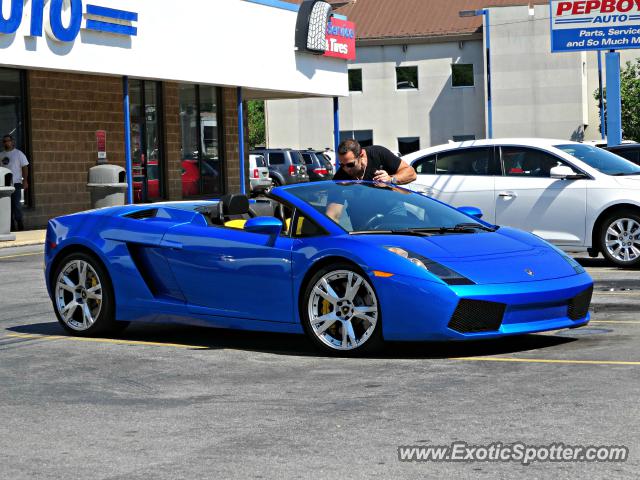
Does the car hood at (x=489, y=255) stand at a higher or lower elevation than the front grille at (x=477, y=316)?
higher

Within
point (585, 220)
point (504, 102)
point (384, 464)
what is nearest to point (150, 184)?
point (585, 220)

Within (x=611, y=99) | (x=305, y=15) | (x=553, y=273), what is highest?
(x=305, y=15)

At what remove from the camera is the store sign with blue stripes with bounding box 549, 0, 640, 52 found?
3825 centimetres

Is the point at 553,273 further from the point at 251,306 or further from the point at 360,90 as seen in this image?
the point at 360,90

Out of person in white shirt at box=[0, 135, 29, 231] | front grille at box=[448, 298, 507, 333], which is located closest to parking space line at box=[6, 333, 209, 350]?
front grille at box=[448, 298, 507, 333]

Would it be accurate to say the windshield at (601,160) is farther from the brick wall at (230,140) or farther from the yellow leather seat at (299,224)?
the brick wall at (230,140)

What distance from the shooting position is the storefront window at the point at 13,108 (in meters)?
26.1

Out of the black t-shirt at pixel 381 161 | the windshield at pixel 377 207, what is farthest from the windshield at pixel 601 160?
the windshield at pixel 377 207

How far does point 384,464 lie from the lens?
531 centimetres

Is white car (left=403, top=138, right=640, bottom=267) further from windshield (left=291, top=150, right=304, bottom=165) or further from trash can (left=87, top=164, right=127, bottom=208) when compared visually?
windshield (left=291, top=150, right=304, bottom=165)

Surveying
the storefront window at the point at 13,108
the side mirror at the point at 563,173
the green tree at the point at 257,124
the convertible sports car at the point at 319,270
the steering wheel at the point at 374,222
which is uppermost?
the green tree at the point at 257,124

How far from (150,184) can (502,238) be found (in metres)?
24.1

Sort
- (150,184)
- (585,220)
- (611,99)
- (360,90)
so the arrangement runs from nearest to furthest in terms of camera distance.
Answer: (585,220) → (150,184) → (611,99) → (360,90)

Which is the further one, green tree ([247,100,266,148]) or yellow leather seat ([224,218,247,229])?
green tree ([247,100,266,148])
